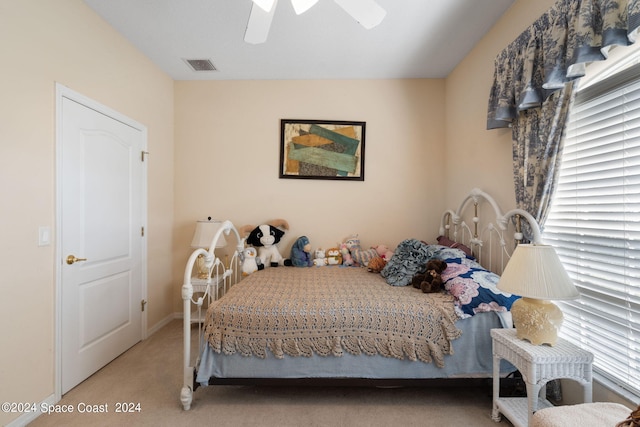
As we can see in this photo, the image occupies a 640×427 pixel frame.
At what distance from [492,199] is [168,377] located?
2.89m

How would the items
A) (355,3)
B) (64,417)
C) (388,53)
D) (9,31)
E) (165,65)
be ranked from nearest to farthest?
(355,3), (9,31), (64,417), (388,53), (165,65)

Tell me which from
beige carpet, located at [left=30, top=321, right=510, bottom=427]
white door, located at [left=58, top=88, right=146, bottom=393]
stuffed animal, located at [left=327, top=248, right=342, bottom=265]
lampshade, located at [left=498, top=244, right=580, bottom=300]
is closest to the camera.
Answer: lampshade, located at [left=498, top=244, right=580, bottom=300]

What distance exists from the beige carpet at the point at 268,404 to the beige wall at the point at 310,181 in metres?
1.45

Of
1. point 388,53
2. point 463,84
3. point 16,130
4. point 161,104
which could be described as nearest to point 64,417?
point 16,130

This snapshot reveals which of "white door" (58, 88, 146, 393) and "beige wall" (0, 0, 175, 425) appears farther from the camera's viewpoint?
"white door" (58, 88, 146, 393)

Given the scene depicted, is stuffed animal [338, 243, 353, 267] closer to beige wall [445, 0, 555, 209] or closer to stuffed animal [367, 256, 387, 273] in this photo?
stuffed animal [367, 256, 387, 273]

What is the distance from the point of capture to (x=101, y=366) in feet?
7.26

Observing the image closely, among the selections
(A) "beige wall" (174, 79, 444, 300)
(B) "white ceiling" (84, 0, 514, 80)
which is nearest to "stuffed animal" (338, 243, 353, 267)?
(A) "beige wall" (174, 79, 444, 300)

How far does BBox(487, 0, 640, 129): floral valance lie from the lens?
126 centimetres

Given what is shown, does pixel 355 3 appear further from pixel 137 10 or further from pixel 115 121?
pixel 115 121

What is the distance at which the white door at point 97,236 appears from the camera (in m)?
1.92

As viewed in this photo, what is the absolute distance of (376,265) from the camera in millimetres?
2730

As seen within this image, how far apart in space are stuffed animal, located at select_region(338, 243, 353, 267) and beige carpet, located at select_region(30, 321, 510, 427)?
4.22 feet

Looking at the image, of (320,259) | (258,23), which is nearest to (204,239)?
(320,259)
